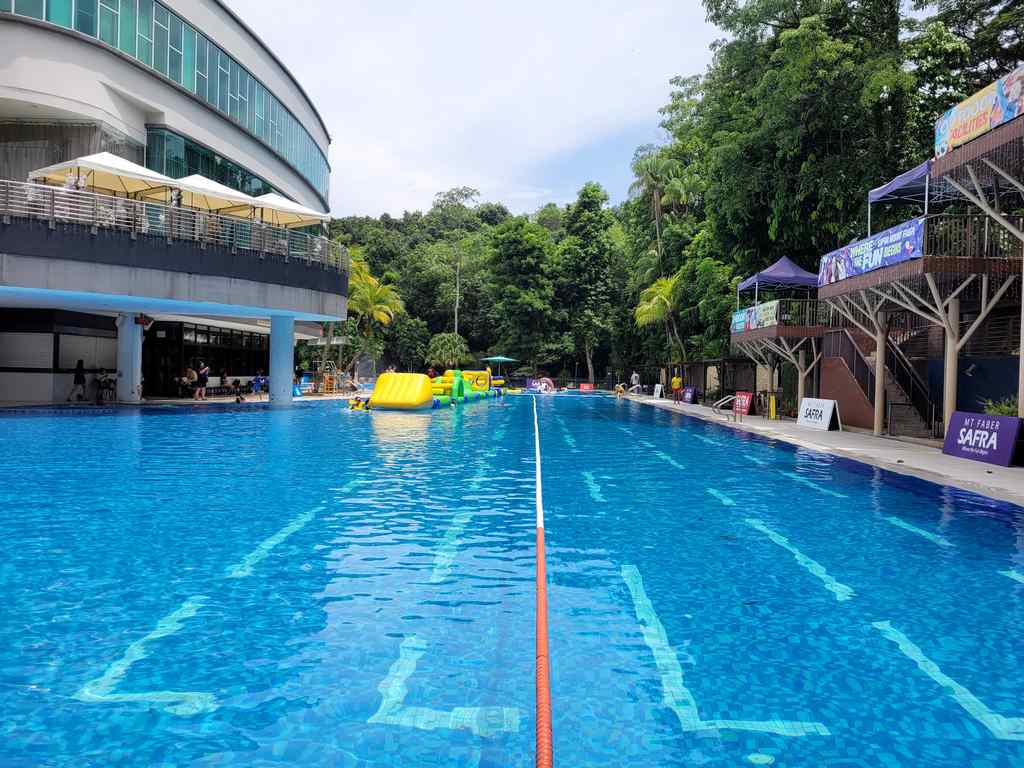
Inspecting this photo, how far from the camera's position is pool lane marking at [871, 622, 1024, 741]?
3906 mm

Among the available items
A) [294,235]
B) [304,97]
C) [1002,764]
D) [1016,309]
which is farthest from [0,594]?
[304,97]

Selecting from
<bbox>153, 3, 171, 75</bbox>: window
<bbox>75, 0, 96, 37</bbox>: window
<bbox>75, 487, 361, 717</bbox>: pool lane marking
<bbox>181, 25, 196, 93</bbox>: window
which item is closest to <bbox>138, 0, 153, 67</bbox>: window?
<bbox>153, 3, 171, 75</bbox>: window

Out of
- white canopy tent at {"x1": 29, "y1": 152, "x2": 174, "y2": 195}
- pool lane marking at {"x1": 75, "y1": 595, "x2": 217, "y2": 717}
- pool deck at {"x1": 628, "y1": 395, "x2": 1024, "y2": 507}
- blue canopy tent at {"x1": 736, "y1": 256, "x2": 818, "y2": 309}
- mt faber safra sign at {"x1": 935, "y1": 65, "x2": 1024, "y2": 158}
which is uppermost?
white canopy tent at {"x1": 29, "y1": 152, "x2": 174, "y2": 195}

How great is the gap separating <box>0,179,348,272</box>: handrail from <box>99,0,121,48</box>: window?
7.00 metres

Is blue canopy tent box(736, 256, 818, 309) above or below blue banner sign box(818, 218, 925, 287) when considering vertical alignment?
above

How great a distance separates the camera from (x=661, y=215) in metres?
50.4

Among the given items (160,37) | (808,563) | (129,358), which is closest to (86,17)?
(160,37)

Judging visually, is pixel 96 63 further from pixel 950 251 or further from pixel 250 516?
pixel 950 251

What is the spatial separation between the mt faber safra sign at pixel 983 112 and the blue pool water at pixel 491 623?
23.6 ft

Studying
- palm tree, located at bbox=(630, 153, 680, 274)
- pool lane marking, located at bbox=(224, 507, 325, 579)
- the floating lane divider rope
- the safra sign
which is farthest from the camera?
palm tree, located at bbox=(630, 153, 680, 274)

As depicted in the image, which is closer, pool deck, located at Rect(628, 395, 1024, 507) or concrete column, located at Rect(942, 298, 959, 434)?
pool deck, located at Rect(628, 395, 1024, 507)

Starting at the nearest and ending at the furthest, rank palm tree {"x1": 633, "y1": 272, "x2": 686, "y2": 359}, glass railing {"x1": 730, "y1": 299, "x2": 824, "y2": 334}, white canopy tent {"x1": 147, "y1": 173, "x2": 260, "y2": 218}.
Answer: glass railing {"x1": 730, "y1": 299, "x2": 824, "y2": 334} < white canopy tent {"x1": 147, "y1": 173, "x2": 260, "y2": 218} < palm tree {"x1": 633, "y1": 272, "x2": 686, "y2": 359}

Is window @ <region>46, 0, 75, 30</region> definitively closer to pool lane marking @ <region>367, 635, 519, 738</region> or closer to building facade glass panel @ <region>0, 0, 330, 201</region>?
building facade glass panel @ <region>0, 0, 330, 201</region>

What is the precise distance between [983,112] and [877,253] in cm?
471
